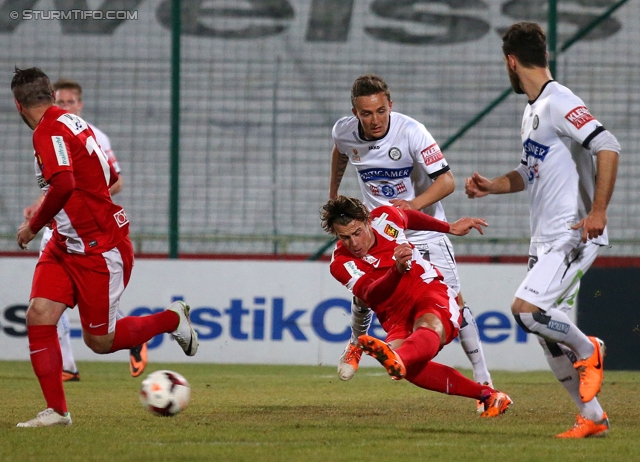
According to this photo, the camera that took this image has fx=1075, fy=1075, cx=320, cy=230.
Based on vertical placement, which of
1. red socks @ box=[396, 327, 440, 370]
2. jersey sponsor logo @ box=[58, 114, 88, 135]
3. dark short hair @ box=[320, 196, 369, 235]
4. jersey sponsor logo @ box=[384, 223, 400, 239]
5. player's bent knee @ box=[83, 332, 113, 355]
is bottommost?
player's bent knee @ box=[83, 332, 113, 355]

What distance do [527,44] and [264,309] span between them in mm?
5308

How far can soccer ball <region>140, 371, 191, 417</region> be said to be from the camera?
19.8ft

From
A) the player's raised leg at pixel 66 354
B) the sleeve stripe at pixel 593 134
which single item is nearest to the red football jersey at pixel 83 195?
the sleeve stripe at pixel 593 134

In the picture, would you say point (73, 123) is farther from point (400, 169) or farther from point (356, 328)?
point (356, 328)

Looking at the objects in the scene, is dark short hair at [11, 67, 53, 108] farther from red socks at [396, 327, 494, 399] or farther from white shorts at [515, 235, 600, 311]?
white shorts at [515, 235, 600, 311]

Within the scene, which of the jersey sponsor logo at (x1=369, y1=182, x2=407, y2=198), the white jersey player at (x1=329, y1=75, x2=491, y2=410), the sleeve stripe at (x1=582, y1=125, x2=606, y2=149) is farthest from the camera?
the jersey sponsor logo at (x1=369, y1=182, x2=407, y2=198)

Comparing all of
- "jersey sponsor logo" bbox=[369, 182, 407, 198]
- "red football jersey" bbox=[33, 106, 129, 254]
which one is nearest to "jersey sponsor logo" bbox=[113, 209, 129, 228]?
"red football jersey" bbox=[33, 106, 129, 254]

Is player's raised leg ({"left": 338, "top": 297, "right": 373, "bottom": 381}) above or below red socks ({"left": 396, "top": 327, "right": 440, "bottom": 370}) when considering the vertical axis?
below

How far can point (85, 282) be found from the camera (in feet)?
19.9

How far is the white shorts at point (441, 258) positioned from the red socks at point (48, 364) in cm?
251

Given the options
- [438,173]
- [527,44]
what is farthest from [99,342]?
[527,44]

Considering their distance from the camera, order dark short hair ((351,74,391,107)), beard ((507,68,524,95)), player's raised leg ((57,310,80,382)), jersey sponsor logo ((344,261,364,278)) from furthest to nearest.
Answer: player's raised leg ((57,310,80,382)) → dark short hair ((351,74,391,107)) → jersey sponsor logo ((344,261,364,278)) → beard ((507,68,524,95))

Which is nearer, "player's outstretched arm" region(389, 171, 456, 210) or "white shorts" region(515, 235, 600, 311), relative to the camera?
"white shorts" region(515, 235, 600, 311)

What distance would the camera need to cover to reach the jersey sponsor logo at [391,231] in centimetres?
626
